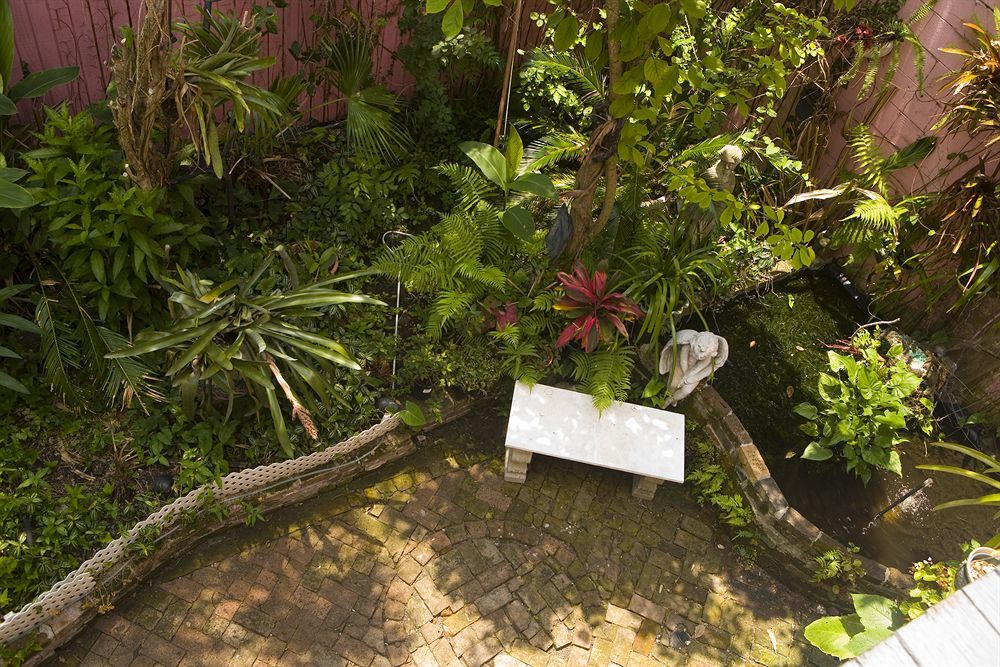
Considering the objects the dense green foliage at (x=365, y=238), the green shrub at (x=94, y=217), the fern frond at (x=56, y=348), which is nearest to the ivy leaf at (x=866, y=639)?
the dense green foliage at (x=365, y=238)

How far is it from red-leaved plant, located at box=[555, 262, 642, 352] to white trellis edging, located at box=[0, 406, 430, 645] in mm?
1284

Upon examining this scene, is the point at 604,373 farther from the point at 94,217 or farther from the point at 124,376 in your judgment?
the point at 94,217

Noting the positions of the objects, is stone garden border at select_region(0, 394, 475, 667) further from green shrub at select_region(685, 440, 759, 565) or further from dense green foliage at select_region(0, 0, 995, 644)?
green shrub at select_region(685, 440, 759, 565)

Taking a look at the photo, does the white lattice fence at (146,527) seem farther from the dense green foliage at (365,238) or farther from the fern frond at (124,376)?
the fern frond at (124,376)

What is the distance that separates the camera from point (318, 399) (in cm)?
455

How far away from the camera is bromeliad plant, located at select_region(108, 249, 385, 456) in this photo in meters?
3.79

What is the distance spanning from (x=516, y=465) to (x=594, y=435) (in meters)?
0.53

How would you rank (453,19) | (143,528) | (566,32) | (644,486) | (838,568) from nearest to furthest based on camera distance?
(453,19) < (566,32) < (143,528) < (838,568) < (644,486)

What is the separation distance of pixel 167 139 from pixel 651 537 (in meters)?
3.80

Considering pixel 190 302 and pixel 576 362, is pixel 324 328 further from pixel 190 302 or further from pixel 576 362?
pixel 576 362

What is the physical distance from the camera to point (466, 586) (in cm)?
428

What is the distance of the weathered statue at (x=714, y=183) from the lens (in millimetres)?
5012

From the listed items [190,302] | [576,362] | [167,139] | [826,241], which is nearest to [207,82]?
[167,139]

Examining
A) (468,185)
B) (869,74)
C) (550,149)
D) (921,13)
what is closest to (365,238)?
(468,185)
